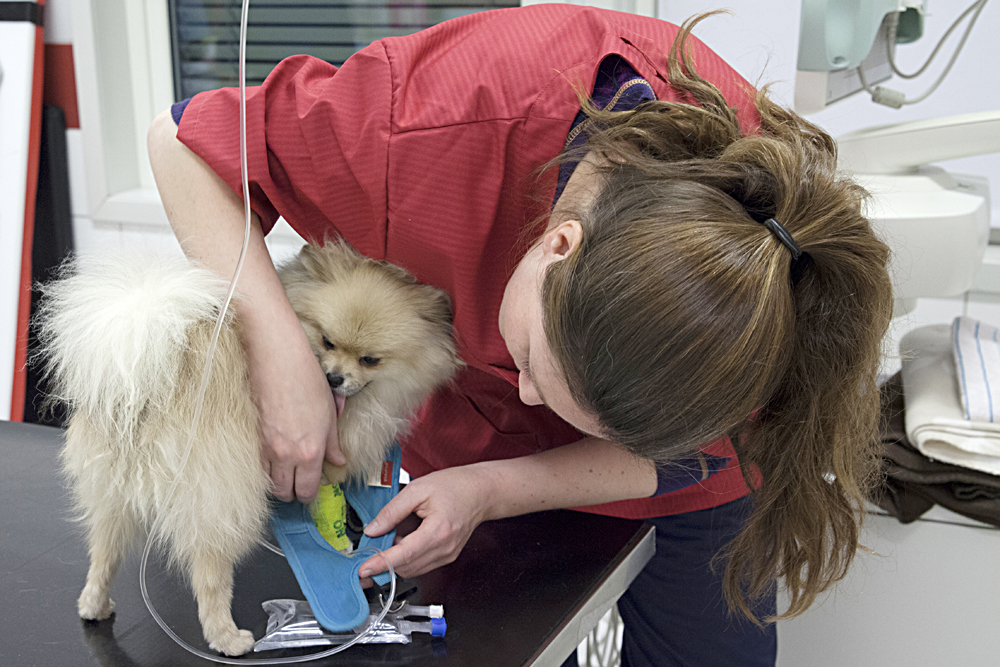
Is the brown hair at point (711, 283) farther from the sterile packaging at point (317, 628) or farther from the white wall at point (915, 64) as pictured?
the white wall at point (915, 64)

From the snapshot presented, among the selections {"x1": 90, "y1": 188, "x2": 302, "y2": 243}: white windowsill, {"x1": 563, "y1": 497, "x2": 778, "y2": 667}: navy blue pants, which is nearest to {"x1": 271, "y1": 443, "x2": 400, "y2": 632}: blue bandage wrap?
{"x1": 563, "y1": 497, "x2": 778, "y2": 667}: navy blue pants

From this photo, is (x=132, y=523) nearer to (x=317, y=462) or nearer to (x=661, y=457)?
(x=317, y=462)

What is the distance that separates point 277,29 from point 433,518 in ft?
5.68

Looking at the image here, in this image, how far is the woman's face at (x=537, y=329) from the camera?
633 millimetres

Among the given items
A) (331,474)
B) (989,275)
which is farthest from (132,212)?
(989,275)

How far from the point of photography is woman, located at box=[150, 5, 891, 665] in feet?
1.86

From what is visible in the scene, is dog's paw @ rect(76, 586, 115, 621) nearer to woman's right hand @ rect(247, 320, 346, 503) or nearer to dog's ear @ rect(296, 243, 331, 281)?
woman's right hand @ rect(247, 320, 346, 503)

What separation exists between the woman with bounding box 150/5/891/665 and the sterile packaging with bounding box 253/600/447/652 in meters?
0.06

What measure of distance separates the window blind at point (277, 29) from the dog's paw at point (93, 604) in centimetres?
163

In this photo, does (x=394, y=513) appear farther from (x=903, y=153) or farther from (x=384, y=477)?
(x=903, y=153)

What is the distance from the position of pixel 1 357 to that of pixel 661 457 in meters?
1.83

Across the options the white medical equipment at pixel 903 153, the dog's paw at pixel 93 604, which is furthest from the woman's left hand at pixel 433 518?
the white medical equipment at pixel 903 153

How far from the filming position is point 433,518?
762 mm

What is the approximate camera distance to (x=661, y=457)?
65 centimetres
